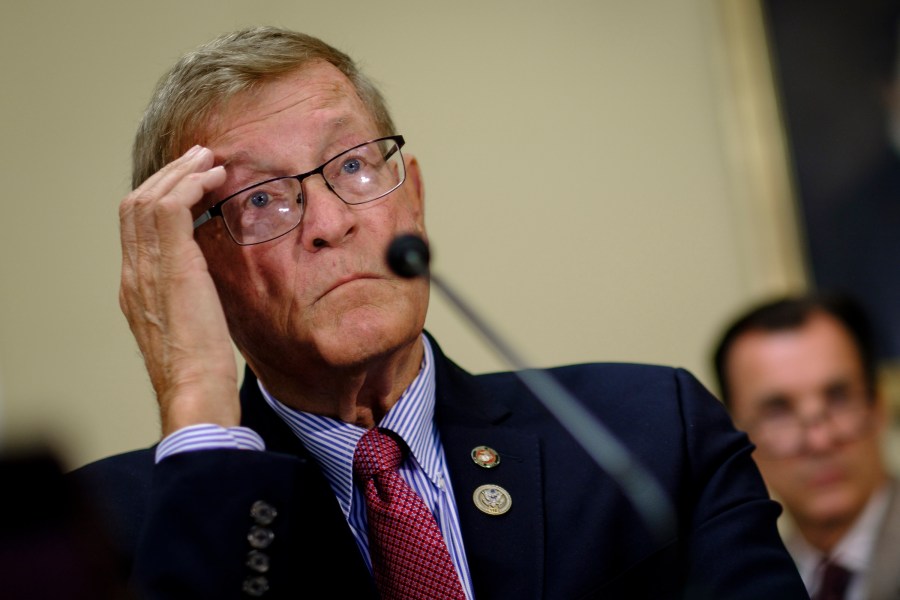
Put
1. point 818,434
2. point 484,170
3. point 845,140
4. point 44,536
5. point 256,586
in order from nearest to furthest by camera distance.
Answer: point 44,536 < point 256,586 < point 818,434 < point 484,170 < point 845,140

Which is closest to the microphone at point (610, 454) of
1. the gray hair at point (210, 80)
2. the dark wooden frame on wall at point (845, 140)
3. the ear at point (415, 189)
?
the ear at point (415, 189)

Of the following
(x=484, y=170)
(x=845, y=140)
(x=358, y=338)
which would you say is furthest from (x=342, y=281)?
(x=845, y=140)

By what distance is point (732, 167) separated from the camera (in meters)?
3.34

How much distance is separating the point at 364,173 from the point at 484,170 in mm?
1416

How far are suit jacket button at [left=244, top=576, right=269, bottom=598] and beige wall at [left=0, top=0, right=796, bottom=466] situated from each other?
1510 millimetres

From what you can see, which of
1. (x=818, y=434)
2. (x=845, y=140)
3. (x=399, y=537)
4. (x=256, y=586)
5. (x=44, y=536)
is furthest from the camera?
(x=845, y=140)

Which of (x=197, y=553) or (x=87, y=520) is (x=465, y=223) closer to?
(x=197, y=553)

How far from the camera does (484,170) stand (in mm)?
3184

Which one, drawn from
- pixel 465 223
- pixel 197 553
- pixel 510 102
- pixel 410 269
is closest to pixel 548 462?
pixel 410 269

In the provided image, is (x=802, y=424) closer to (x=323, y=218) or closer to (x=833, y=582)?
(x=833, y=582)

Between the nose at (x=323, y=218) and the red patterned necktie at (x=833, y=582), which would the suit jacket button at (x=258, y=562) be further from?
the red patterned necktie at (x=833, y=582)

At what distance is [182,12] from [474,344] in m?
1.20

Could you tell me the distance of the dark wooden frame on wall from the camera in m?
3.27

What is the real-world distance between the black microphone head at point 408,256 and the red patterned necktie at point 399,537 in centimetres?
36
